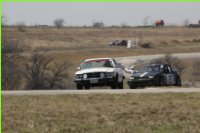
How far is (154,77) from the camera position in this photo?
86.8ft

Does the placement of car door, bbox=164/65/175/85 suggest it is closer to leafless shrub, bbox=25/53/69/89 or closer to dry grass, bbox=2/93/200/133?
dry grass, bbox=2/93/200/133

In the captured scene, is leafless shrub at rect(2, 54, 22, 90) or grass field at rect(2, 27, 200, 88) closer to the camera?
leafless shrub at rect(2, 54, 22, 90)

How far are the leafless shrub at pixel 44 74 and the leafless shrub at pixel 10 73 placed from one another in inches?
37.4

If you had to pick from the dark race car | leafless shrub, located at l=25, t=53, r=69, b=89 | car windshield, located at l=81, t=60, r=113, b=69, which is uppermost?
car windshield, located at l=81, t=60, r=113, b=69

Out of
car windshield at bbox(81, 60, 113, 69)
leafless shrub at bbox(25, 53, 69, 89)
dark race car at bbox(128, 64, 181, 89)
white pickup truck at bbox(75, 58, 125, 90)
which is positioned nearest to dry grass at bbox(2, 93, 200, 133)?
white pickup truck at bbox(75, 58, 125, 90)

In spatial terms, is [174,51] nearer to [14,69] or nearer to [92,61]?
[14,69]

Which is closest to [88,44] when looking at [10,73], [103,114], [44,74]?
[44,74]

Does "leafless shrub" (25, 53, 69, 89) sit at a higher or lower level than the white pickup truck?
lower

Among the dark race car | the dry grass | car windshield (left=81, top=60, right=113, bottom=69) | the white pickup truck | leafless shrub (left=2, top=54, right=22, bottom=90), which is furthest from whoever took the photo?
leafless shrub (left=2, top=54, right=22, bottom=90)

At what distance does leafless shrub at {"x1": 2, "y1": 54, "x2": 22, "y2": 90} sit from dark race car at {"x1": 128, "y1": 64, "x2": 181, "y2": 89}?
2083 centimetres

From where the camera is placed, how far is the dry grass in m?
11.2

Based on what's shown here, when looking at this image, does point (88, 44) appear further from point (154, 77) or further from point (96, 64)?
point (96, 64)

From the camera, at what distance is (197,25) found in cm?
15388

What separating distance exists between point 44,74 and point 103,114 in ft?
138
